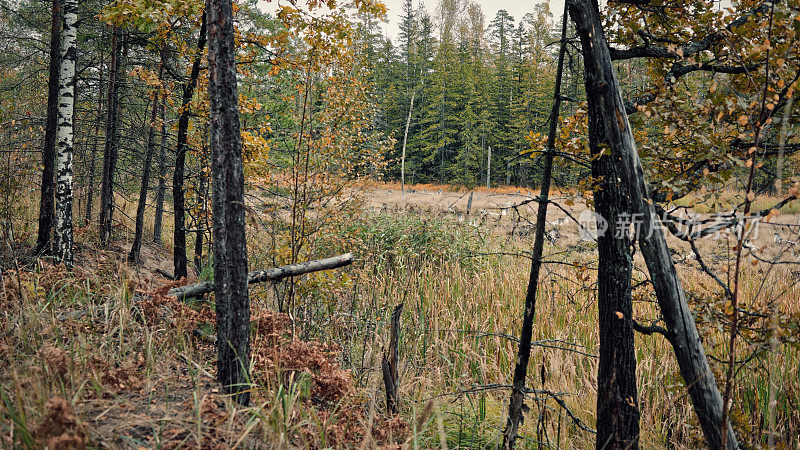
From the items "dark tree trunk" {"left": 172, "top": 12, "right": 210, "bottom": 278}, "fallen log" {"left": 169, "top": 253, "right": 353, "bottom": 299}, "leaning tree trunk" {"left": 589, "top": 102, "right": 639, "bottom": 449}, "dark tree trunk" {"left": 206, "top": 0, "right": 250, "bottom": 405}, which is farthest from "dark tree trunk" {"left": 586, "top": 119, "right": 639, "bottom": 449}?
"dark tree trunk" {"left": 172, "top": 12, "right": 210, "bottom": 278}

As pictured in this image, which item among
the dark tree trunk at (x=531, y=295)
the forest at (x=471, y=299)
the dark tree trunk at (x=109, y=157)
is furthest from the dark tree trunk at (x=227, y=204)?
the dark tree trunk at (x=109, y=157)

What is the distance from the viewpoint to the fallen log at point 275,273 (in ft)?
12.5

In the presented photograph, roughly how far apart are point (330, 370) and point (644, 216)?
7.60ft

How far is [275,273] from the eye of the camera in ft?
12.8

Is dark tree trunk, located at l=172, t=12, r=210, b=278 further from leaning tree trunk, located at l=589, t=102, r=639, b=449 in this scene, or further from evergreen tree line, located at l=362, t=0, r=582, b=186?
evergreen tree line, located at l=362, t=0, r=582, b=186

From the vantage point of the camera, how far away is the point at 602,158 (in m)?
2.48

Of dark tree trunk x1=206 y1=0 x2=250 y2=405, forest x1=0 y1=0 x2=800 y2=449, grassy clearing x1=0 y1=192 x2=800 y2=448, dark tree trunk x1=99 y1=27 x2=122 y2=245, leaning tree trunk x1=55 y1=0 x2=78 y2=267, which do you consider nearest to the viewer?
grassy clearing x1=0 y1=192 x2=800 y2=448

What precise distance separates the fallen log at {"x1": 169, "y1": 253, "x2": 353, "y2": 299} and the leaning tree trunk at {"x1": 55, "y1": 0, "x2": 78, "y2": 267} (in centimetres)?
376

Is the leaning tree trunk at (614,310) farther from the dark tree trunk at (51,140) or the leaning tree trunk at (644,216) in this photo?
the dark tree trunk at (51,140)

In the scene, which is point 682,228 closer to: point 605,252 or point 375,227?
point 605,252

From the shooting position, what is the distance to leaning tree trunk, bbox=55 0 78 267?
6.45m

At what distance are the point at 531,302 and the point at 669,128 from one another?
1.35 metres

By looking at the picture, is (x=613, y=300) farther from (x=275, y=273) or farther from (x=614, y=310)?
(x=275, y=273)

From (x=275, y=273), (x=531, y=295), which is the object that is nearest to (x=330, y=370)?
(x=275, y=273)
